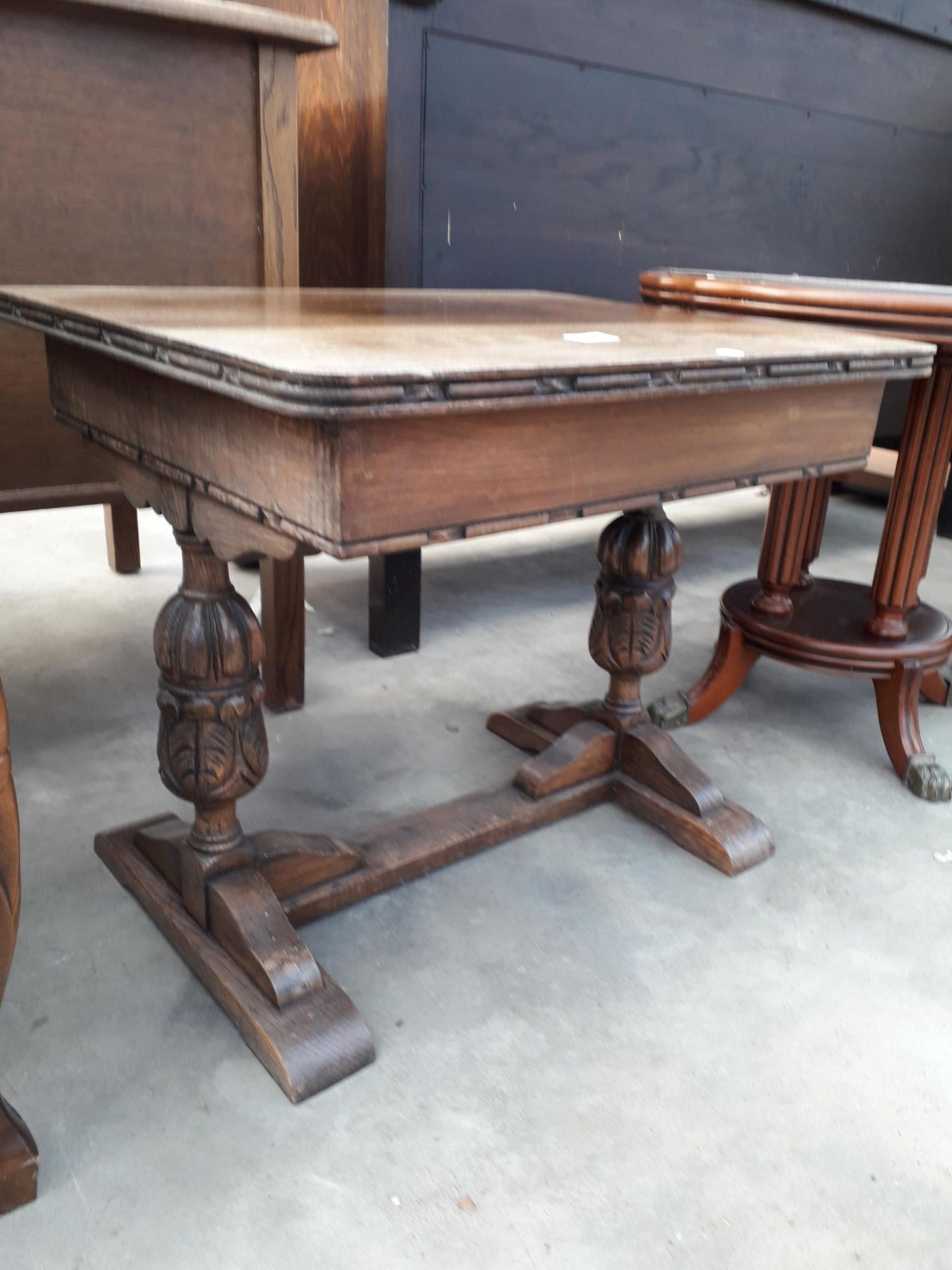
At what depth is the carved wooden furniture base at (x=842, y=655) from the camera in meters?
1.80

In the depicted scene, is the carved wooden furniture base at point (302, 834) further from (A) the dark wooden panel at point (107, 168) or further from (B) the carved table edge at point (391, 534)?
(A) the dark wooden panel at point (107, 168)

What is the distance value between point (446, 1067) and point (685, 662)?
140cm

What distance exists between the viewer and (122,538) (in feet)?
8.79

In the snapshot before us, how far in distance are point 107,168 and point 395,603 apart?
1018 mm

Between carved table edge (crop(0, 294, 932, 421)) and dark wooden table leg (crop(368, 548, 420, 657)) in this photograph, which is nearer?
carved table edge (crop(0, 294, 932, 421))

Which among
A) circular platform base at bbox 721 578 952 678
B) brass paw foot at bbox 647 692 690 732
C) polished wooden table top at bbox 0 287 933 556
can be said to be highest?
polished wooden table top at bbox 0 287 933 556

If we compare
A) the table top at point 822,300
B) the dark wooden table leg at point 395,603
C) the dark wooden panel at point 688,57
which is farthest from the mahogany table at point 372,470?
the dark wooden panel at point 688,57

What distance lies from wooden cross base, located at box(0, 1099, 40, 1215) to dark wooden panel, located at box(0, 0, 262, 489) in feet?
2.85

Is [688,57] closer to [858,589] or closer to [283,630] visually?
[858,589]

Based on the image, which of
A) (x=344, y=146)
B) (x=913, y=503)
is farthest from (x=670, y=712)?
(x=344, y=146)

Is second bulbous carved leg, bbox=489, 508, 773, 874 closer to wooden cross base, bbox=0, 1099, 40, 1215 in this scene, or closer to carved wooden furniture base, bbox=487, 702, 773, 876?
carved wooden furniture base, bbox=487, 702, 773, 876

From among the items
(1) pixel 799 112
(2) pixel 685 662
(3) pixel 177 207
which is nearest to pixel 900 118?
(1) pixel 799 112

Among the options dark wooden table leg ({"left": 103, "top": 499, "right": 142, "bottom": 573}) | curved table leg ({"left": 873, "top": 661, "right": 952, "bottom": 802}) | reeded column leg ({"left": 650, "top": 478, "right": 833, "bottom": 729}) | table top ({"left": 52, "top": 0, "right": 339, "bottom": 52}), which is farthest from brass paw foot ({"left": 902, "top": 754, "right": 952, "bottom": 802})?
dark wooden table leg ({"left": 103, "top": 499, "right": 142, "bottom": 573})

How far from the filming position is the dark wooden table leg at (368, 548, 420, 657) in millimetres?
2201
